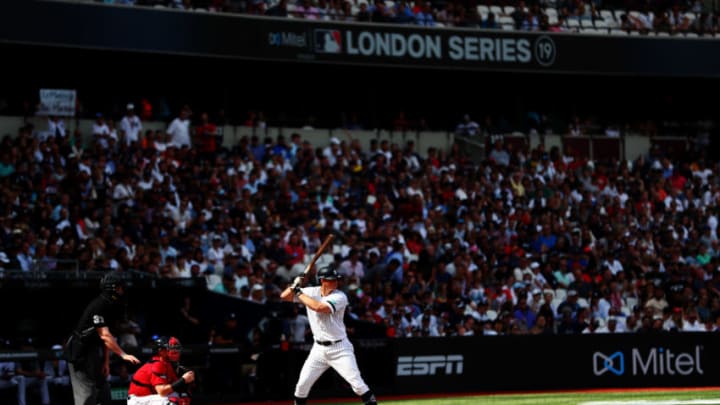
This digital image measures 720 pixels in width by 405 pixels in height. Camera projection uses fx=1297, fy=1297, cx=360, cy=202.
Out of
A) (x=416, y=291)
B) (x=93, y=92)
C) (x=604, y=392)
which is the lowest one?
(x=604, y=392)

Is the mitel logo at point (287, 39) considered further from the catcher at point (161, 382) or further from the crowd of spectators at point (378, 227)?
the catcher at point (161, 382)

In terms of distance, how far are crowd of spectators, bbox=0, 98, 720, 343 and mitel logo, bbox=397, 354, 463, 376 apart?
846 millimetres

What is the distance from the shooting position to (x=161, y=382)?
1221 cm

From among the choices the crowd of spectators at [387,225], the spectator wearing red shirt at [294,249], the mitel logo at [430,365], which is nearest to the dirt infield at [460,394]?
the mitel logo at [430,365]

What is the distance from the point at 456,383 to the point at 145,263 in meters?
5.53

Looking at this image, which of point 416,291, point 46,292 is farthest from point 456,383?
point 46,292

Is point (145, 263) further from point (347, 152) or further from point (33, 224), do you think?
point (347, 152)

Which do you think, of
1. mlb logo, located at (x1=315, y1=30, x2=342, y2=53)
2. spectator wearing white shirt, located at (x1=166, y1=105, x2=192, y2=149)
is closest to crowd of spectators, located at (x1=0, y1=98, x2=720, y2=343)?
spectator wearing white shirt, located at (x1=166, y1=105, x2=192, y2=149)

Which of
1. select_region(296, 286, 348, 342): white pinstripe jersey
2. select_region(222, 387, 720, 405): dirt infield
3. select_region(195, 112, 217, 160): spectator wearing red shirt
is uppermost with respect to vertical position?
select_region(195, 112, 217, 160): spectator wearing red shirt

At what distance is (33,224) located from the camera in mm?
21578

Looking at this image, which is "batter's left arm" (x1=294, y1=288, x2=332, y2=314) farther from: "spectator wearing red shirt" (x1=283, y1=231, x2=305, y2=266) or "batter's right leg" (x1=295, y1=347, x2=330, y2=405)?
"spectator wearing red shirt" (x1=283, y1=231, x2=305, y2=266)

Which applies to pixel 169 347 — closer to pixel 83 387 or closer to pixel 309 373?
pixel 83 387

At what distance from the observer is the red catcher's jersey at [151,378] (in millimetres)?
12234

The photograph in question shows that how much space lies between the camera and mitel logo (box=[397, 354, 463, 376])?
2133 centimetres
